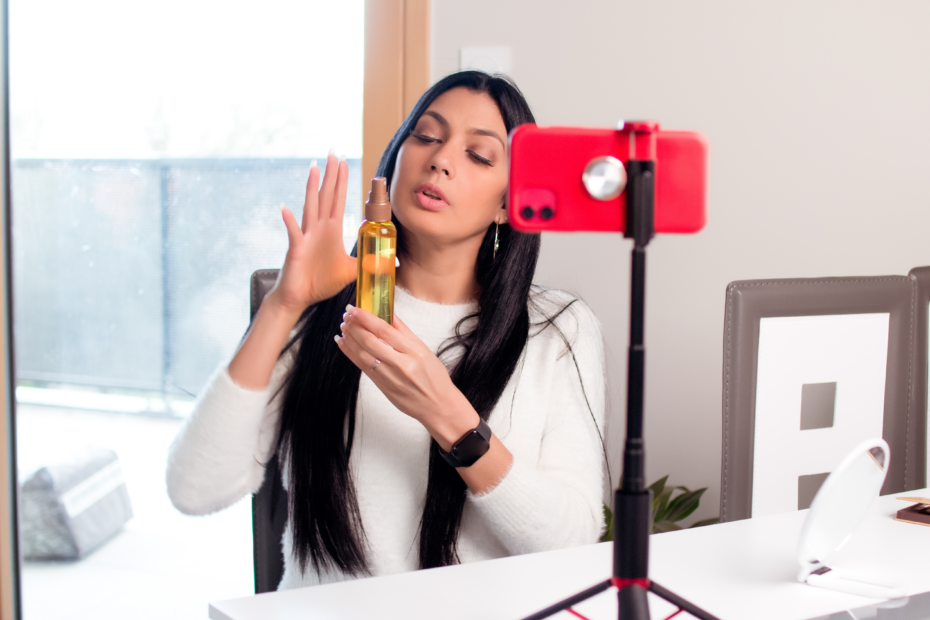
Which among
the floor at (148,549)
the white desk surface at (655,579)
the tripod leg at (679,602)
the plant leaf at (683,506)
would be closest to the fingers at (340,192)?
the white desk surface at (655,579)

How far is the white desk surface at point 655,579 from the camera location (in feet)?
2.09

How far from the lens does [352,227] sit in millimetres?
1930

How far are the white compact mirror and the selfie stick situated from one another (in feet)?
0.86

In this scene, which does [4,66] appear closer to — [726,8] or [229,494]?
[229,494]

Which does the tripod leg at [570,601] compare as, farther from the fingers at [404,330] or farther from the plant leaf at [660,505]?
the plant leaf at [660,505]

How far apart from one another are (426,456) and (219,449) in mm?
286

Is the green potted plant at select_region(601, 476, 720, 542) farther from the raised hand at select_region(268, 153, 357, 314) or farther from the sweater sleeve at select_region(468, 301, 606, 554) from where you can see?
the raised hand at select_region(268, 153, 357, 314)

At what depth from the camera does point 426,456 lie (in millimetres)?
1066

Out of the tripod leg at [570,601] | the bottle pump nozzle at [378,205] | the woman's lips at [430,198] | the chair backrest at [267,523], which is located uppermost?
the woman's lips at [430,198]

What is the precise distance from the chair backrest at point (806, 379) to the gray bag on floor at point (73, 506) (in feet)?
5.43

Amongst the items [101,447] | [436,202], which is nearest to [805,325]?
[436,202]

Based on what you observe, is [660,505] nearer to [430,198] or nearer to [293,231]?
[430,198]

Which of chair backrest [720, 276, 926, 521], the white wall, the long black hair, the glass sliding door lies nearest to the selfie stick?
the long black hair

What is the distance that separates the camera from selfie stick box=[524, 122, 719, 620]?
48 cm
